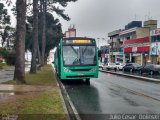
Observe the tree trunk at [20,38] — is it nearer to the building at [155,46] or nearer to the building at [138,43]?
the building at [155,46]

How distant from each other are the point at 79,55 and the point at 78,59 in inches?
13.3

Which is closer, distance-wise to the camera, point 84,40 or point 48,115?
point 48,115

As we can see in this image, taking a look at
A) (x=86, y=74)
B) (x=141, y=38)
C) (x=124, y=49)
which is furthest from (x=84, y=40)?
(x=124, y=49)

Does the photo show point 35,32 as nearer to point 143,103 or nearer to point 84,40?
point 84,40

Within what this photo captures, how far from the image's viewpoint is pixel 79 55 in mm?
30000

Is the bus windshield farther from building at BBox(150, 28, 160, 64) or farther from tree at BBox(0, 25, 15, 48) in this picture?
tree at BBox(0, 25, 15, 48)

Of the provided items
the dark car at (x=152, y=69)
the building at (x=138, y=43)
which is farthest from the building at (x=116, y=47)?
the dark car at (x=152, y=69)

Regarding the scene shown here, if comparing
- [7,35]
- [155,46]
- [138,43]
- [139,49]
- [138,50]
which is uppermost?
[7,35]

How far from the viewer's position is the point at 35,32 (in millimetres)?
45062

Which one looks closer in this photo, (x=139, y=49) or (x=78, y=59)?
(x=78, y=59)

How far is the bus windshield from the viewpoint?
98.1ft

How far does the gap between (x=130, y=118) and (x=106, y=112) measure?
5.56 ft

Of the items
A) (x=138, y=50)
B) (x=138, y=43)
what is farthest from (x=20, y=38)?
(x=138, y=43)

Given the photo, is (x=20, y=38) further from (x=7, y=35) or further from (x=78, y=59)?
(x=7, y=35)
